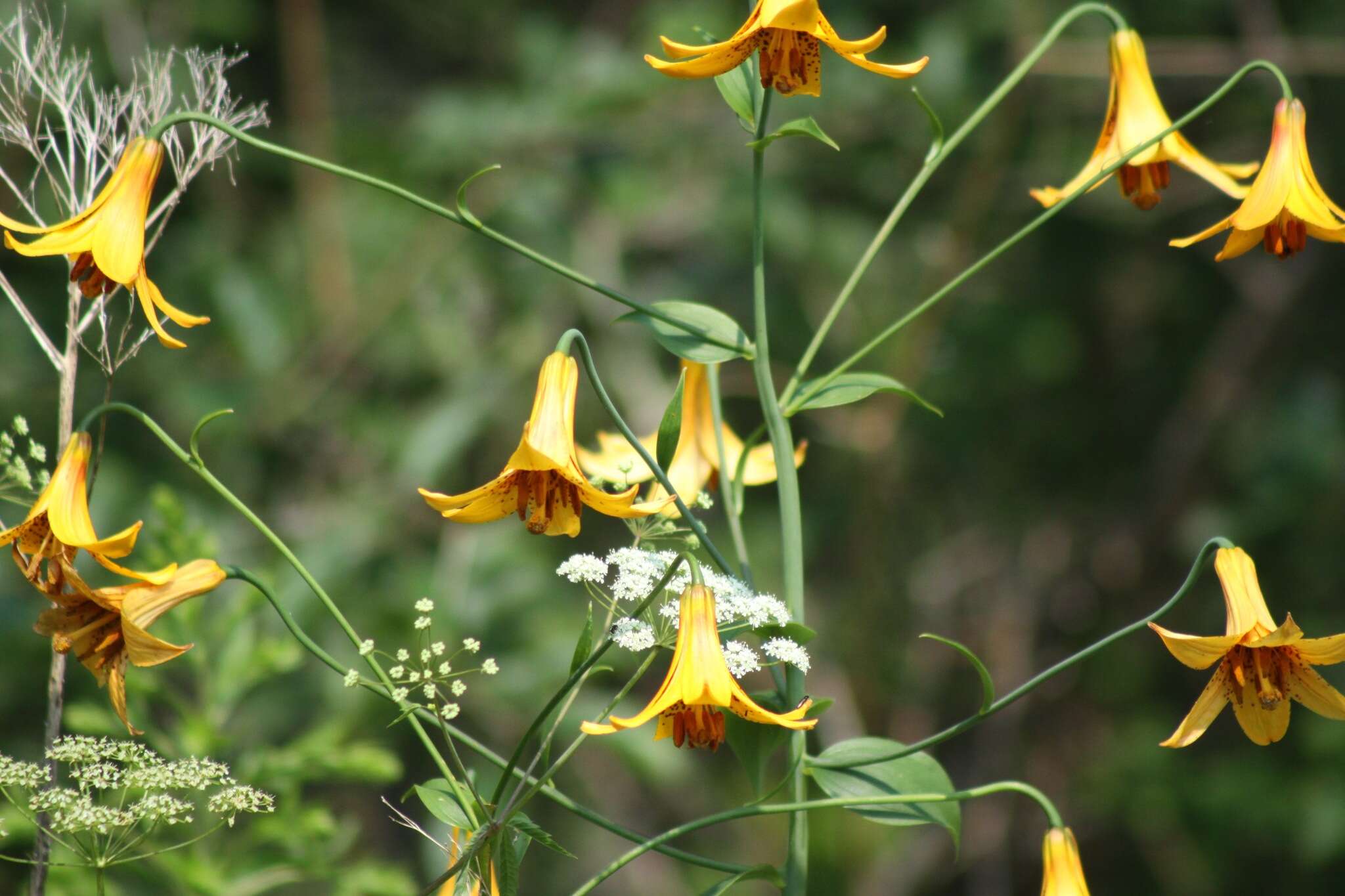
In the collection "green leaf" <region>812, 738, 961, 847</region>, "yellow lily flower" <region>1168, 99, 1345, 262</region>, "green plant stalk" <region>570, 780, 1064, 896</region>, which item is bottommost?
"green plant stalk" <region>570, 780, 1064, 896</region>

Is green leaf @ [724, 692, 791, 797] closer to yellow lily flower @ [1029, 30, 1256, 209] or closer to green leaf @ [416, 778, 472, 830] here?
green leaf @ [416, 778, 472, 830]

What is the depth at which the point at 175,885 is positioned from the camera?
150cm

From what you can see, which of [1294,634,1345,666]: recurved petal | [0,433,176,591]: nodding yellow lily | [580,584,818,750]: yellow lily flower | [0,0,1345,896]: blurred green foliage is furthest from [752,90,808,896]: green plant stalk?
[0,0,1345,896]: blurred green foliage

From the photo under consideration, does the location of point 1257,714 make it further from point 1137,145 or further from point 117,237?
point 117,237

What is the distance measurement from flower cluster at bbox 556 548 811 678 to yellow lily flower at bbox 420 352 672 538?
3cm

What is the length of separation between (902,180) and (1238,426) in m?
1.25

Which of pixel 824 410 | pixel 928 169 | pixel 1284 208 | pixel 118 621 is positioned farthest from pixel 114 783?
pixel 824 410

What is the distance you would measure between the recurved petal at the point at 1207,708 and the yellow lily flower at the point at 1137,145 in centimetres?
44

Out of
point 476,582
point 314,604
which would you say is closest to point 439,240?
point 476,582

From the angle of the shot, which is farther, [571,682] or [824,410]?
[824,410]

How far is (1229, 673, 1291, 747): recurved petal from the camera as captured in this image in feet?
3.43

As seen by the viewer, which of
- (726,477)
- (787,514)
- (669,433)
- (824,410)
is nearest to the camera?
(669,433)

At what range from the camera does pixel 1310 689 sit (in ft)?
3.38

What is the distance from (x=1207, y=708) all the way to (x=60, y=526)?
88cm
